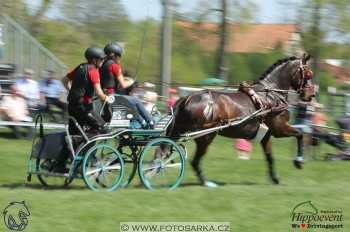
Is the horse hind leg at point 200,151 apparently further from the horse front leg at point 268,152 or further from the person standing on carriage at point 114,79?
the person standing on carriage at point 114,79

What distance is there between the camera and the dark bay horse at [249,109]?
12289mm

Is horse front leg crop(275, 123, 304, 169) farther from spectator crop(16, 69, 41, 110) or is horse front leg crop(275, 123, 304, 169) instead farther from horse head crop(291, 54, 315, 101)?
spectator crop(16, 69, 41, 110)

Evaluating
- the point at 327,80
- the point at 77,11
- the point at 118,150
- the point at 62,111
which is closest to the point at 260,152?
the point at 62,111

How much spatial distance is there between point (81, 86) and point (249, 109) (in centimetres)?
303

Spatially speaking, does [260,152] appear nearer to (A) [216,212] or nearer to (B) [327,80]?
(A) [216,212]

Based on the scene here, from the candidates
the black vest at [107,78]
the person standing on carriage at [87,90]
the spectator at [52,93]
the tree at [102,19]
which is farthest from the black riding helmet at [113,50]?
the tree at [102,19]

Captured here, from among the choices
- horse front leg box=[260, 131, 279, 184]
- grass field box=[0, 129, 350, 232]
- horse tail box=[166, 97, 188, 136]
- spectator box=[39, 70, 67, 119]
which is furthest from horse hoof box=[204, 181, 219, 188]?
spectator box=[39, 70, 67, 119]

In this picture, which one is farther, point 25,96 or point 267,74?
point 25,96

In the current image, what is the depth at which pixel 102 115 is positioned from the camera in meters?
11.3

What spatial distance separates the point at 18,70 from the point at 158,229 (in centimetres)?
1371

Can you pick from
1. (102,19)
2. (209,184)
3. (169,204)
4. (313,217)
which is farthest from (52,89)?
(102,19)

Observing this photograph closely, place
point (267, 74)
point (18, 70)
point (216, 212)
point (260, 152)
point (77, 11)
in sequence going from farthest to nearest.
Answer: point (77, 11), point (18, 70), point (260, 152), point (267, 74), point (216, 212)

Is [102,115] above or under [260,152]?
above

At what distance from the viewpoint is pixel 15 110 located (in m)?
17.8
